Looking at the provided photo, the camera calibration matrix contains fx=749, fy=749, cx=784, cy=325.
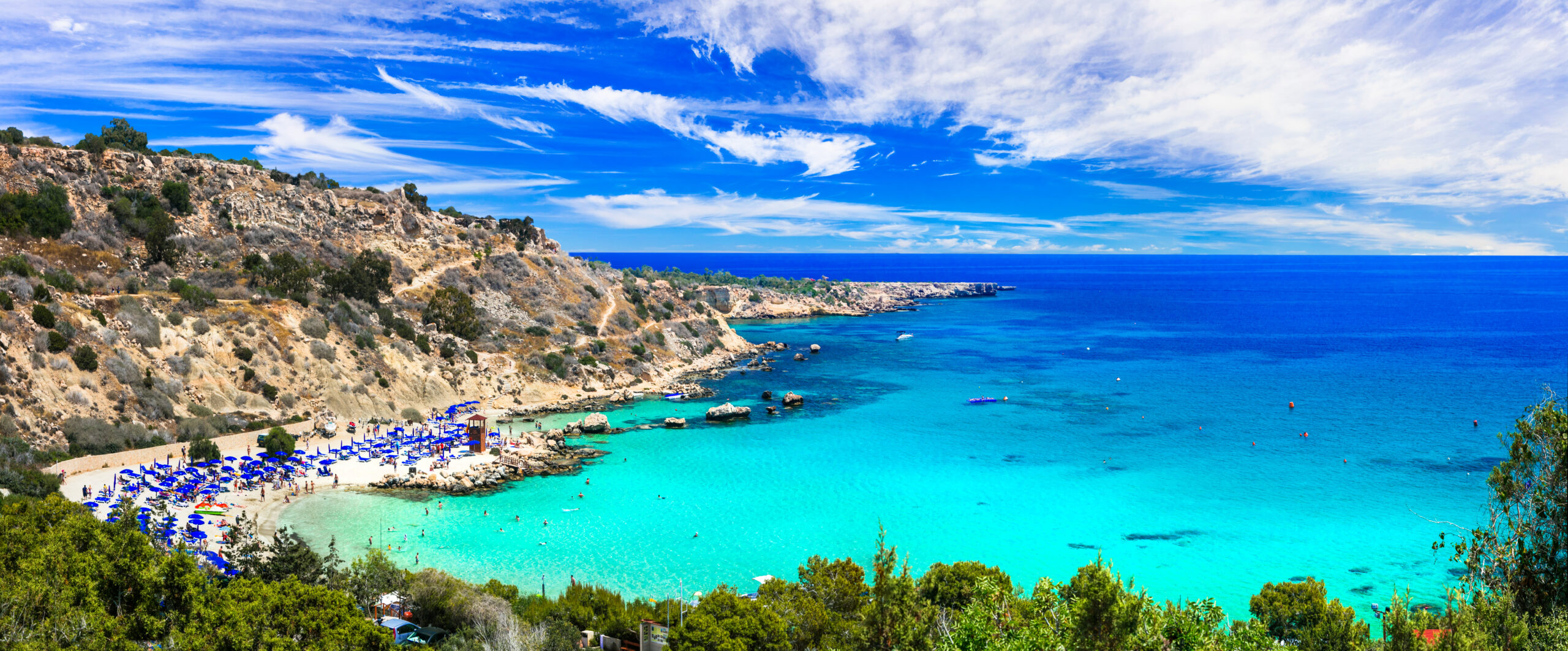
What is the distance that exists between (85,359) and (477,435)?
19884 mm

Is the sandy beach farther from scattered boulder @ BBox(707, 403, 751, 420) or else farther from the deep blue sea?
scattered boulder @ BBox(707, 403, 751, 420)

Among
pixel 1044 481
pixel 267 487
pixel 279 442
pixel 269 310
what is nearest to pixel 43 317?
pixel 269 310

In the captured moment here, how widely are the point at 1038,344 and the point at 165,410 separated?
90.5m

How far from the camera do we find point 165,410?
41094 mm

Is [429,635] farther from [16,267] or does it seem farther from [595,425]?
[16,267]

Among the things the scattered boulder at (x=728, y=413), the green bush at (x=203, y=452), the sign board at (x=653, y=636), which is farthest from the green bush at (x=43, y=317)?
the sign board at (x=653, y=636)

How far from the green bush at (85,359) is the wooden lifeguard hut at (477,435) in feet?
62.4

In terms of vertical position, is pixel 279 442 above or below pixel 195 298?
below

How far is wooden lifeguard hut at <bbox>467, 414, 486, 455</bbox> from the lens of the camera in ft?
147

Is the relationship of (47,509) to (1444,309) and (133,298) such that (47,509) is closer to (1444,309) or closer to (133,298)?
(133,298)

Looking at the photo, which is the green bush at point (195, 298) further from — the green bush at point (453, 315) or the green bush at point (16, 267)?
the green bush at point (453, 315)

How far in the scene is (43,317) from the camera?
40.0 m

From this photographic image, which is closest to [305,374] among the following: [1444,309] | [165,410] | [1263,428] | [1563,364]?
[165,410]

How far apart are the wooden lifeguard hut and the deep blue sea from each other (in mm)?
6152
